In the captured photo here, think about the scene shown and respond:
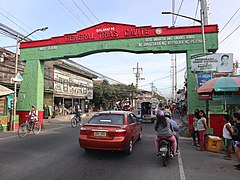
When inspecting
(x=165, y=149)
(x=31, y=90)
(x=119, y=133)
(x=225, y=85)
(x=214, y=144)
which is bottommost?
(x=214, y=144)

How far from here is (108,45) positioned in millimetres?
14172

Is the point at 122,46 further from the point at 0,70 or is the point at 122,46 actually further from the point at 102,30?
the point at 0,70

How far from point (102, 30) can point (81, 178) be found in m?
11.2

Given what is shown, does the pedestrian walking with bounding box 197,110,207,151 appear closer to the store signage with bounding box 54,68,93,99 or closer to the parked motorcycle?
the parked motorcycle

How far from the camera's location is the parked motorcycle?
6.07 m

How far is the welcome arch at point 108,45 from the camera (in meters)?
12.6

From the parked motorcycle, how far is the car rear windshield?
163 centimetres

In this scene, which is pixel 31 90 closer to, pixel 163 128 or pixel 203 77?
pixel 203 77

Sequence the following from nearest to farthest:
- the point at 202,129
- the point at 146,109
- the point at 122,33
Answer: the point at 202,129 < the point at 122,33 < the point at 146,109

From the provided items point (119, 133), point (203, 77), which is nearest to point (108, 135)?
point (119, 133)

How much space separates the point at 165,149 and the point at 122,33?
964 cm

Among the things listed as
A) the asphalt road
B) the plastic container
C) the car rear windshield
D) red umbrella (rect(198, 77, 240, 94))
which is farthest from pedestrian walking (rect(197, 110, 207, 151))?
the car rear windshield

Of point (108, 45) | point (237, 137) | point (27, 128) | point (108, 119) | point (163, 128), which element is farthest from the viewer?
point (108, 45)

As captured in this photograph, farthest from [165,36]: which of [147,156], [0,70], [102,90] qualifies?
[102,90]
